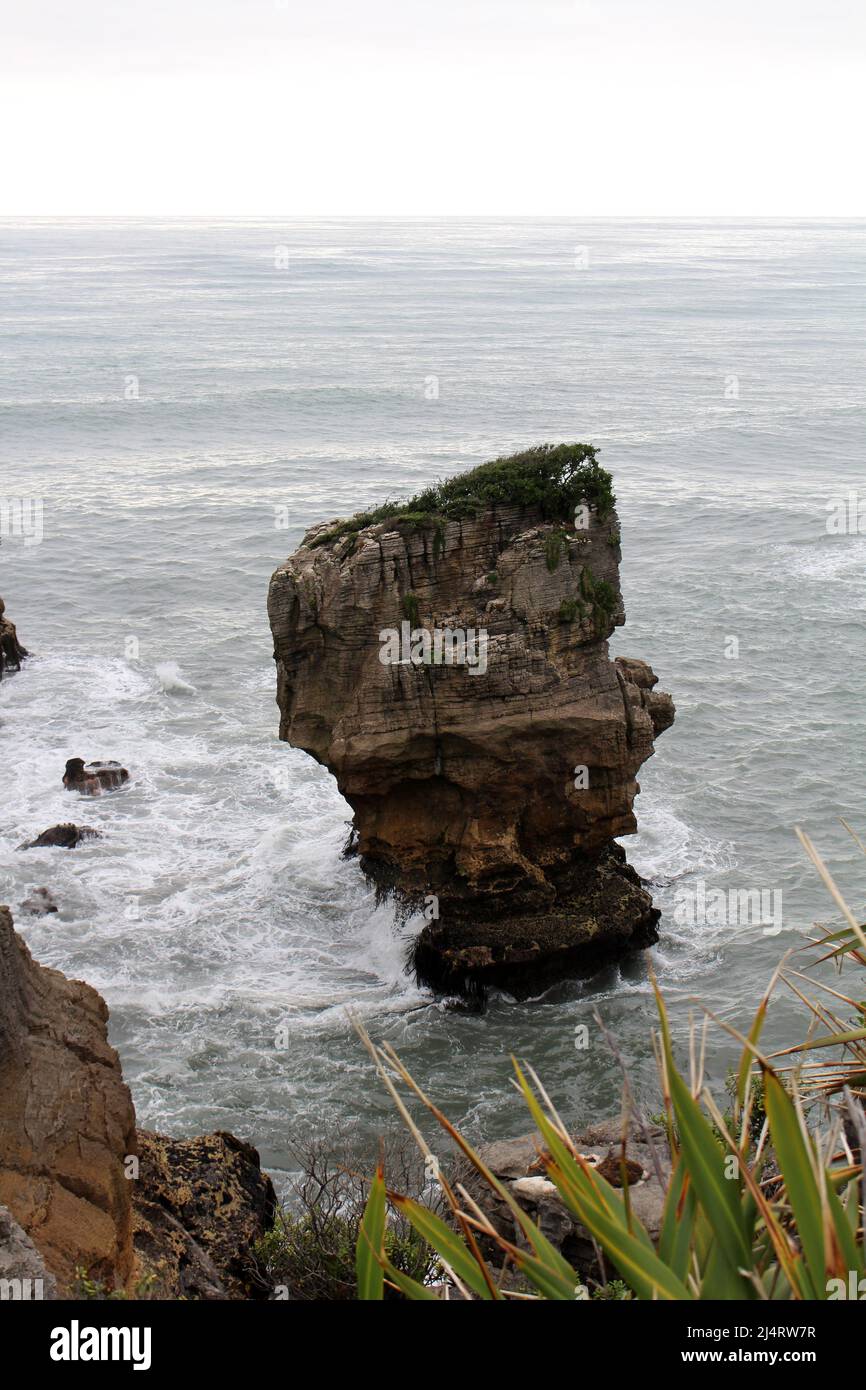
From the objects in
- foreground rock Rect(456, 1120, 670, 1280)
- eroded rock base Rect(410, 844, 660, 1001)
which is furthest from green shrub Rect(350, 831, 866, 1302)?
eroded rock base Rect(410, 844, 660, 1001)

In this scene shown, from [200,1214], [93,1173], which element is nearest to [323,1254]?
[200,1214]

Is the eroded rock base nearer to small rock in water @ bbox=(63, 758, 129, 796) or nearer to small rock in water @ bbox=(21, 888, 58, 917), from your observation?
small rock in water @ bbox=(21, 888, 58, 917)

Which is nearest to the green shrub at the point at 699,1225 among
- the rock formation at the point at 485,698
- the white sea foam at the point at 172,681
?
the rock formation at the point at 485,698

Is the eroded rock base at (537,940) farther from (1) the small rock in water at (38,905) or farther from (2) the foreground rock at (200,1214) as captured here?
(2) the foreground rock at (200,1214)

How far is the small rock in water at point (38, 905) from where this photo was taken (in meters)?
27.8

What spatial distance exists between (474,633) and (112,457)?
171 feet

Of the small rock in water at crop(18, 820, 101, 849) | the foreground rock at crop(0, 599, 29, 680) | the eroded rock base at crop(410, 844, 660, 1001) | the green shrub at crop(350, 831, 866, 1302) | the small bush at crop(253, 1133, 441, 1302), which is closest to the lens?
the green shrub at crop(350, 831, 866, 1302)

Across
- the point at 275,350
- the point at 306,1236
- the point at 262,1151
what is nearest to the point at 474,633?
the point at 262,1151

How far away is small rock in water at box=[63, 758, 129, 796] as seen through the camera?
3350cm

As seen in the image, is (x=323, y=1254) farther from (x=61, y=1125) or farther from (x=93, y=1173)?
(x=61, y=1125)

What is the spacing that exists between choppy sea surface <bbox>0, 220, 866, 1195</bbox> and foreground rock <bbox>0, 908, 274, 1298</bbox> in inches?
212

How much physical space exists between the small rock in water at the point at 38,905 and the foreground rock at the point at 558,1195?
44.8 ft

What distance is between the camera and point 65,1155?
13.1 m
